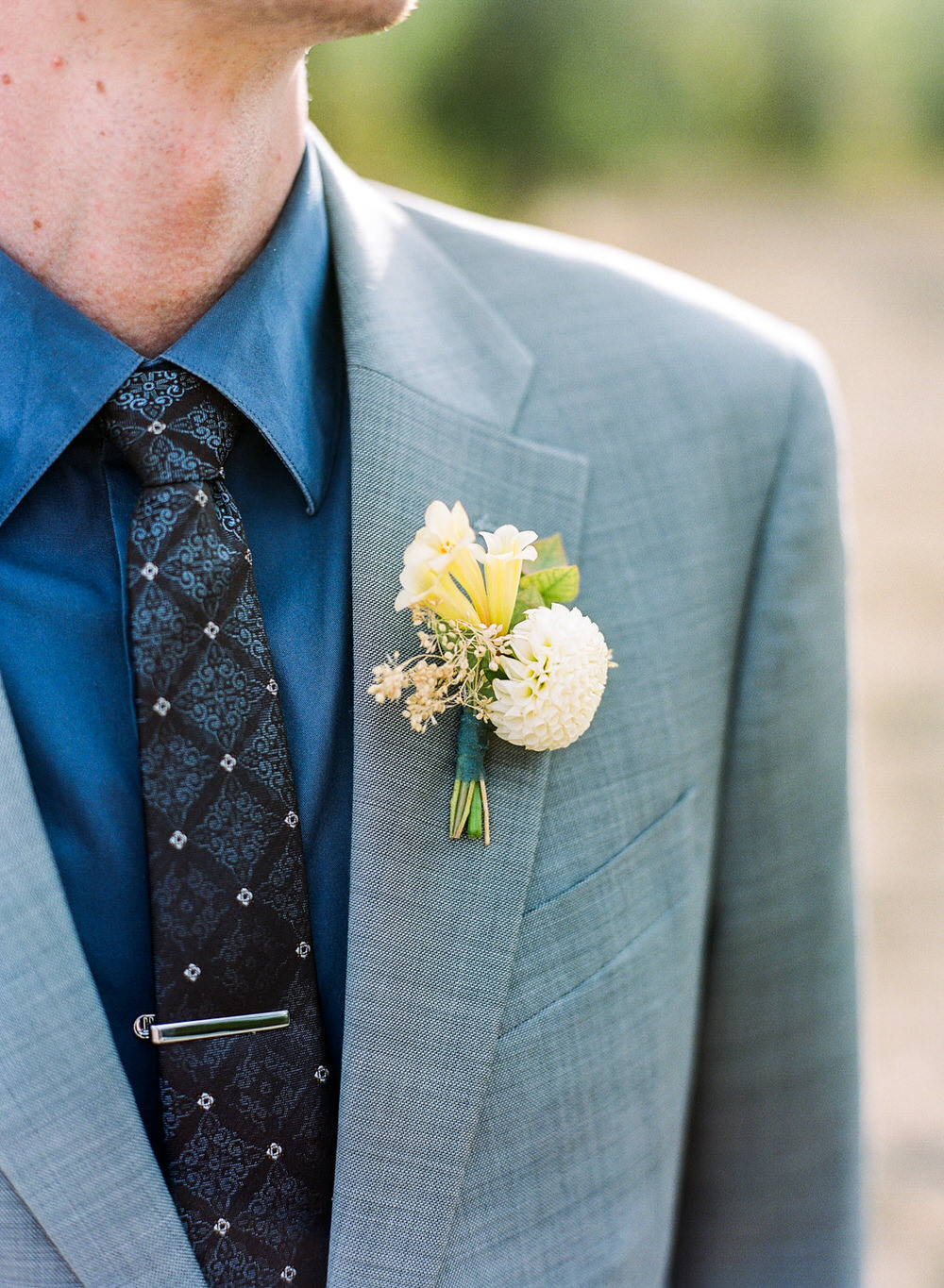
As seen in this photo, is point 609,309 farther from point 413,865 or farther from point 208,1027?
point 208,1027

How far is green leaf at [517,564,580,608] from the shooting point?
1188mm

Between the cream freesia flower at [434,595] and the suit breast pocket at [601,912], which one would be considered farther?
the suit breast pocket at [601,912]

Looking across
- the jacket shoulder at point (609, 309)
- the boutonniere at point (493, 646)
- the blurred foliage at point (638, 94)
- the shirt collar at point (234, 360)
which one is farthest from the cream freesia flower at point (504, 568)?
the blurred foliage at point (638, 94)

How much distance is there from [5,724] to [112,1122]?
1.19 ft

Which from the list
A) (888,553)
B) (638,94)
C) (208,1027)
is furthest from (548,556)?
(638,94)

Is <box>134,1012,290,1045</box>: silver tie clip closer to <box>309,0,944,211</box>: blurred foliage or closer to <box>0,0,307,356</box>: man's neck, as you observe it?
<box>0,0,307,356</box>: man's neck

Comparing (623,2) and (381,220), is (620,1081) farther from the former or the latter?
(623,2)

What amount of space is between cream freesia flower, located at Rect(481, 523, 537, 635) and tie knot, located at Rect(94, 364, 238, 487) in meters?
0.29

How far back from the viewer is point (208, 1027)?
1105 millimetres

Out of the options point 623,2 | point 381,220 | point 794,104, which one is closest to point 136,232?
point 381,220

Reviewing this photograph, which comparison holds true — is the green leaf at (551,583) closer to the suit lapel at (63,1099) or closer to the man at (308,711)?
the man at (308,711)

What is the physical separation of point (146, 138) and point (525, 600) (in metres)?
0.61

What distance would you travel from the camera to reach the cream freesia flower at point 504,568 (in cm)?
113

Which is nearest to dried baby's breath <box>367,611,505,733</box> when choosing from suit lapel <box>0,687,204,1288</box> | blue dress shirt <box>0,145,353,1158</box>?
blue dress shirt <box>0,145,353,1158</box>
